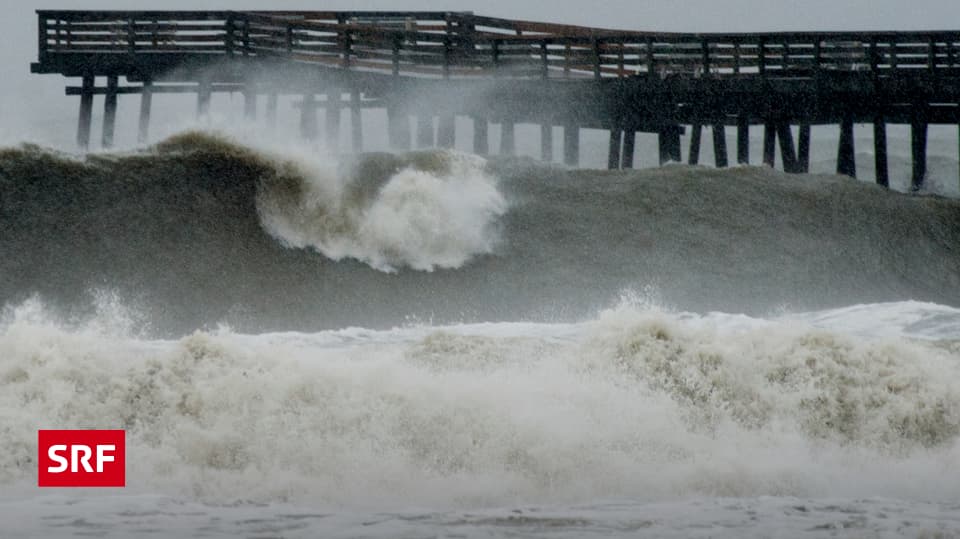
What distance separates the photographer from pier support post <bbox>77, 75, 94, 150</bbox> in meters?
24.1

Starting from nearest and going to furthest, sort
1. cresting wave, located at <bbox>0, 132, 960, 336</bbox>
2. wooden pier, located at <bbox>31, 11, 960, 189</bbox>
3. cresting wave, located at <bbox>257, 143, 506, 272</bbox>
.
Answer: cresting wave, located at <bbox>0, 132, 960, 336</bbox>
cresting wave, located at <bbox>257, 143, 506, 272</bbox>
wooden pier, located at <bbox>31, 11, 960, 189</bbox>

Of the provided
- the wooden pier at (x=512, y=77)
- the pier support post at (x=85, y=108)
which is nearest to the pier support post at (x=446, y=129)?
the wooden pier at (x=512, y=77)

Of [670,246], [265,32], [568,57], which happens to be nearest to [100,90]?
[265,32]

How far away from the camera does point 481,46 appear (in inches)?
918

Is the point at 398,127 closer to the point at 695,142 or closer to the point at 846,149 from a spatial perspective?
the point at 695,142

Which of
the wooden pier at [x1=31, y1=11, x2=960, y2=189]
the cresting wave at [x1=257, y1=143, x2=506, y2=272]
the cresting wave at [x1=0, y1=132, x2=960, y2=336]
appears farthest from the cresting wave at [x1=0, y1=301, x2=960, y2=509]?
the wooden pier at [x1=31, y1=11, x2=960, y2=189]

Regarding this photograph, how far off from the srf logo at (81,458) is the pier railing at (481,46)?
14304 mm

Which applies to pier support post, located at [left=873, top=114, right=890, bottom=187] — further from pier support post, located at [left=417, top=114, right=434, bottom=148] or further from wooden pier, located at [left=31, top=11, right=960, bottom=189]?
pier support post, located at [left=417, top=114, right=434, bottom=148]

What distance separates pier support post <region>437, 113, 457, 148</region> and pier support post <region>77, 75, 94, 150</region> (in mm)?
5435

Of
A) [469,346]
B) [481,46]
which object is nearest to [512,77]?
[481,46]

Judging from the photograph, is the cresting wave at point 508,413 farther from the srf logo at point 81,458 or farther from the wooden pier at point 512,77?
the wooden pier at point 512,77

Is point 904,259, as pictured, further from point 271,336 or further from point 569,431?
point 569,431

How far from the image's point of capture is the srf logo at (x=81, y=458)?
875cm

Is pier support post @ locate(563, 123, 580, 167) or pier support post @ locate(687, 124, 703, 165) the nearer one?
pier support post @ locate(563, 123, 580, 167)
